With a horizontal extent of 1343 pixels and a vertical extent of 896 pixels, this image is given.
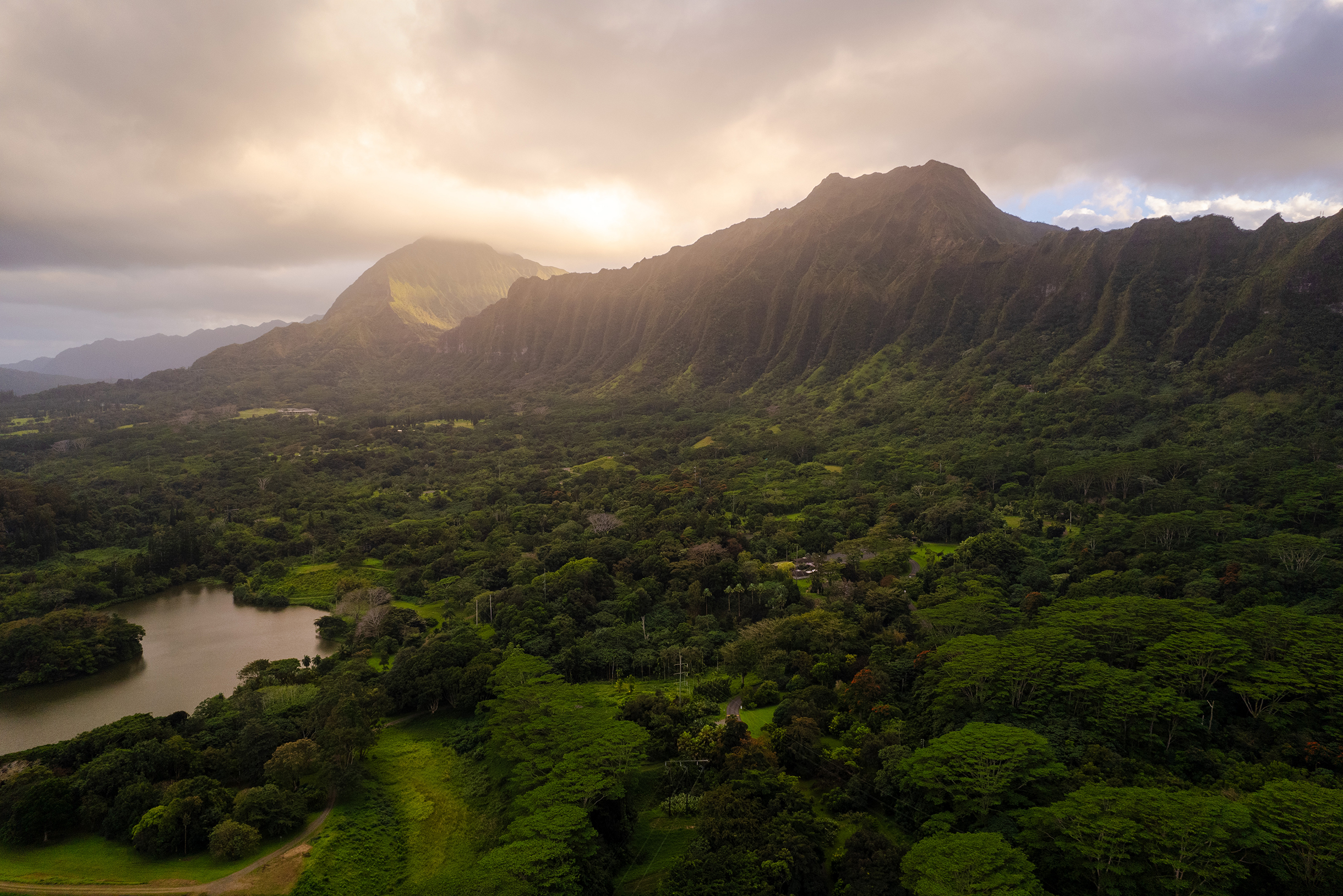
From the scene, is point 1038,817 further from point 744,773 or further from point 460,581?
point 460,581

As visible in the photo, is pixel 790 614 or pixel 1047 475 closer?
pixel 790 614

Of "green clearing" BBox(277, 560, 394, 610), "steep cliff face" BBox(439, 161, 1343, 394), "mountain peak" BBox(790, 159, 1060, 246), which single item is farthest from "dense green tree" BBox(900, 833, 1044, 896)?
"mountain peak" BBox(790, 159, 1060, 246)

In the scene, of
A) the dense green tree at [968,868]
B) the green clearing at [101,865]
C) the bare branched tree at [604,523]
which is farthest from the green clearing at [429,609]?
the dense green tree at [968,868]

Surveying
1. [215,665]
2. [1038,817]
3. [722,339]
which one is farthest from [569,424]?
[1038,817]

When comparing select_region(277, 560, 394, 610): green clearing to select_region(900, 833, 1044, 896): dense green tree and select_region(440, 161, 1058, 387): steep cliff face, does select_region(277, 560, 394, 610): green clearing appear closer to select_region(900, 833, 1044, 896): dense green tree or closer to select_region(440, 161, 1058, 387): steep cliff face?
select_region(900, 833, 1044, 896): dense green tree

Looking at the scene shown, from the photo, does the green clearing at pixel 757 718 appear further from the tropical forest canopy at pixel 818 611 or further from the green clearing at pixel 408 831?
the green clearing at pixel 408 831

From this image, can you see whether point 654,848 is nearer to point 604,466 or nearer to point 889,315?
point 604,466
